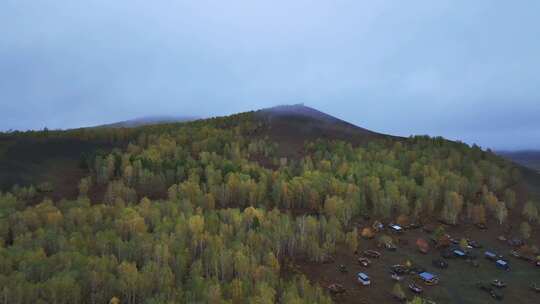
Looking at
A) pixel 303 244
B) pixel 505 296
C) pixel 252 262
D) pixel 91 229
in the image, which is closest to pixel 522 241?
pixel 505 296

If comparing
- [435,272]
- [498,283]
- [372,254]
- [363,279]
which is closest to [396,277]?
[363,279]

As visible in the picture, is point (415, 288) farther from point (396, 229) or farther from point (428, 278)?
point (396, 229)

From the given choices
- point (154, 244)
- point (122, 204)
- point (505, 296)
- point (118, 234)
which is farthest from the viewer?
point (122, 204)

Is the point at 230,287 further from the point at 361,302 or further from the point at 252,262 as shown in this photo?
the point at 361,302

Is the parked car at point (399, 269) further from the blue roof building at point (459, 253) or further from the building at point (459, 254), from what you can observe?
the blue roof building at point (459, 253)

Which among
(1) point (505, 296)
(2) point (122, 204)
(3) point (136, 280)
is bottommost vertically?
(1) point (505, 296)

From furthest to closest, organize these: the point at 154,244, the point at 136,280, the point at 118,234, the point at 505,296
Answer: the point at 118,234 < the point at 154,244 < the point at 505,296 < the point at 136,280

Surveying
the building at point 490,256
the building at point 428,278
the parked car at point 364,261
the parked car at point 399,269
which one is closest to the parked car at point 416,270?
the parked car at point 399,269

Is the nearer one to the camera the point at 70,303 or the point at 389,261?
the point at 70,303
